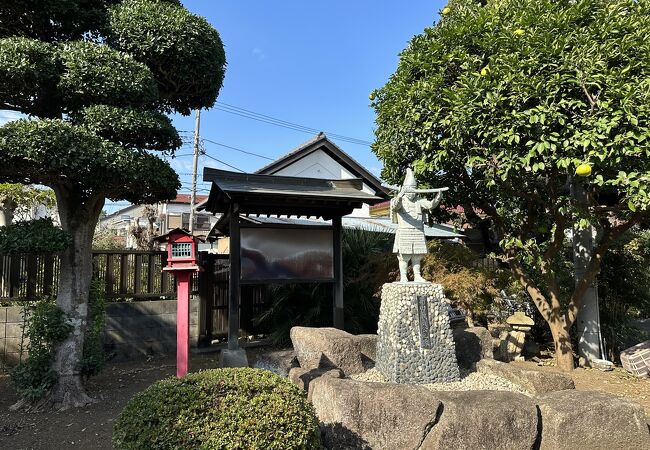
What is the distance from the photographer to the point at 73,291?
5762 mm

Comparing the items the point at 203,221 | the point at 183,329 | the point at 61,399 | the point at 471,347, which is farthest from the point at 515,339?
the point at 203,221

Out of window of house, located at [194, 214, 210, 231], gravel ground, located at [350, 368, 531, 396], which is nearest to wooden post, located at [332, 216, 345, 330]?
gravel ground, located at [350, 368, 531, 396]

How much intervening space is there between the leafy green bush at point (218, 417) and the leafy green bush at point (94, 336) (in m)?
3.42

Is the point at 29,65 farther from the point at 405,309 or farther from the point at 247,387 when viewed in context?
the point at 405,309

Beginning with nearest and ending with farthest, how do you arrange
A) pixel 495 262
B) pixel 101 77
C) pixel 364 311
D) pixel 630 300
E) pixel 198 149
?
pixel 101 77, pixel 630 300, pixel 364 311, pixel 495 262, pixel 198 149

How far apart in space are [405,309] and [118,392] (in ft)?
14.1

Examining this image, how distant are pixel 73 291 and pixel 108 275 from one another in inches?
114

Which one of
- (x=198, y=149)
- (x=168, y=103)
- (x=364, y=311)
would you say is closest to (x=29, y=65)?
(x=168, y=103)

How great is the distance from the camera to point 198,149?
23.4 m

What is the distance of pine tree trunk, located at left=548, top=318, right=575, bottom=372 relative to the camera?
7555mm

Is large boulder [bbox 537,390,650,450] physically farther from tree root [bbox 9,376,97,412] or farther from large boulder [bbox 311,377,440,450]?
tree root [bbox 9,376,97,412]

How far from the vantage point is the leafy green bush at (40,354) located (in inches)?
212

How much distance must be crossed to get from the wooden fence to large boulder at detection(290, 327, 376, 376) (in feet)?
12.3

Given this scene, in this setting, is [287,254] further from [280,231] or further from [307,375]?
[307,375]
